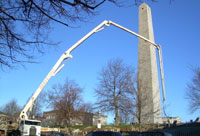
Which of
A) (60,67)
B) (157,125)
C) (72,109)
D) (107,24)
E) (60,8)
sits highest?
(107,24)

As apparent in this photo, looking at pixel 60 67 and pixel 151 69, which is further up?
pixel 151 69

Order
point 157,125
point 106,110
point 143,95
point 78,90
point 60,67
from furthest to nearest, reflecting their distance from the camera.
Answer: point 106,110, point 78,90, point 157,125, point 143,95, point 60,67

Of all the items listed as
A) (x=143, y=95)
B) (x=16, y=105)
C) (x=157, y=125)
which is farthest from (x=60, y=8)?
(x=16, y=105)

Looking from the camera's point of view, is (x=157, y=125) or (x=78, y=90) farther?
(x=78, y=90)

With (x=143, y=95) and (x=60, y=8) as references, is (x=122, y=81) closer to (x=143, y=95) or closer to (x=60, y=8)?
(x=143, y=95)

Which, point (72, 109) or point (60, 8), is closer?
point (60, 8)

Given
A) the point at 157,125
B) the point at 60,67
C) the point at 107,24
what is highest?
the point at 107,24

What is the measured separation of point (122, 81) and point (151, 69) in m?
6.74

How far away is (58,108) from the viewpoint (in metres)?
25.7

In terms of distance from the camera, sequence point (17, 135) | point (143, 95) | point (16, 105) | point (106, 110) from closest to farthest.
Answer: point (17, 135) < point (143, 95) < point (106, 110) < point (16, 105)

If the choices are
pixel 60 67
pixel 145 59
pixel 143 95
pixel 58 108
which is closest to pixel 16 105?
pixel 58 108

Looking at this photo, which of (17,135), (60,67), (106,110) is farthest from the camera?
(106,110)

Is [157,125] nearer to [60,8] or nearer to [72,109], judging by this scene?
[72,109]

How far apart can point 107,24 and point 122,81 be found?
804 inches
